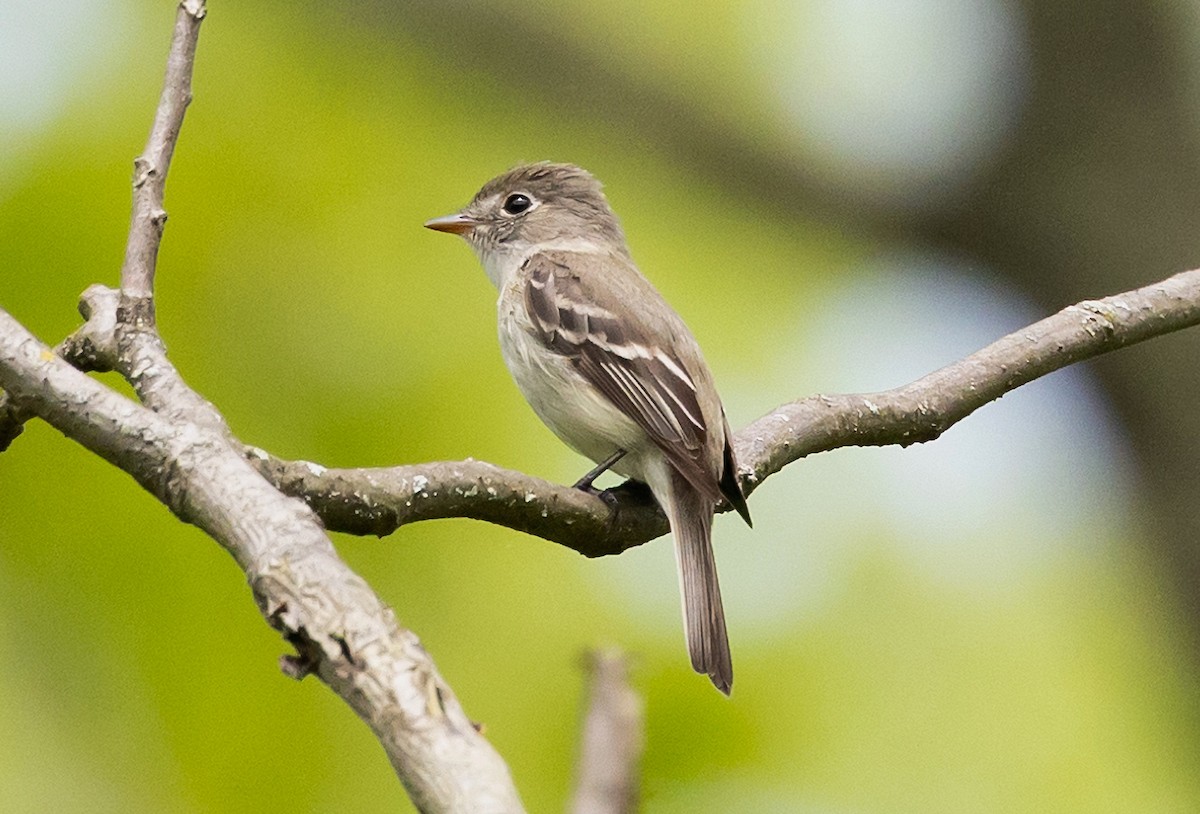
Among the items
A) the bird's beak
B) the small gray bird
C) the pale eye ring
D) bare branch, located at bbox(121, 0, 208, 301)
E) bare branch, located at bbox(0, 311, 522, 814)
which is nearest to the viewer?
bare branch, located at bbox(0, 311, 522, 814)

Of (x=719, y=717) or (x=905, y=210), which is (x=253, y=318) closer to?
(x=719, y=717)

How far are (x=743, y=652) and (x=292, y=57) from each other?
8.69ft

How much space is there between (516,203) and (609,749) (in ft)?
12.3

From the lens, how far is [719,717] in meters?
4.16

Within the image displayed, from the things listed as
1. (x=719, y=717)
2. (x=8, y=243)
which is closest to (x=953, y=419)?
(x=719, y=717)

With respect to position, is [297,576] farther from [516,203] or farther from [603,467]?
[516,203]

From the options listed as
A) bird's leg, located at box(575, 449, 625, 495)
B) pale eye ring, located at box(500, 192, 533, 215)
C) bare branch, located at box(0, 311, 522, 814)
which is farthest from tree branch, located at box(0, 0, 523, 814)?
pale eye ring, located at box(500, 192, 533, 215)

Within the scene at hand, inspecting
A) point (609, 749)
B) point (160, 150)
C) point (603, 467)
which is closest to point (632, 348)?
point (603, 467)

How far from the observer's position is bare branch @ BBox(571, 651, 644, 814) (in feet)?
6.53

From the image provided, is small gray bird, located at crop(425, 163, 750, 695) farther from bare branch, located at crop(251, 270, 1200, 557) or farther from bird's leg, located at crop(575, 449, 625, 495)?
bare branch, located at crop(251, 270, 1200, 557)

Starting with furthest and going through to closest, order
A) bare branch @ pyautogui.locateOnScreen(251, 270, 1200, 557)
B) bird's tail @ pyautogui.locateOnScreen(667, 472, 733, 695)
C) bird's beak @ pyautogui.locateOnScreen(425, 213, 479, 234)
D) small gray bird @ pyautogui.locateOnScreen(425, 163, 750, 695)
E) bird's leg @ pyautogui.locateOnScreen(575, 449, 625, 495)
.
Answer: bird's beak @ pyautogui.locateOnScreen(425, 213, 479, 234), bird's leg @ pyautogui.locateOnScreen(575, 449, 625, 495), small gray bird @ pyautogui.locateOnScreen(425, 163, 750, 695), bird's tail @ pyautogui.locateOnScreen(667, 472, 733, 695), bare branch @ pyautogui.locateOnScreen(251, 270, 1200, 557)

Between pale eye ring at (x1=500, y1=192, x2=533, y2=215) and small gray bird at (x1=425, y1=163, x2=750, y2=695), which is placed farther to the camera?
pale eye ring at (x1=500, y1=192, x2=533, y2=215)

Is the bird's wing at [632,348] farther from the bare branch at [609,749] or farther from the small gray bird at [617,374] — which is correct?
the bare branch at [609,749]

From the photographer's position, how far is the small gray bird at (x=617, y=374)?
3801 millimetres
